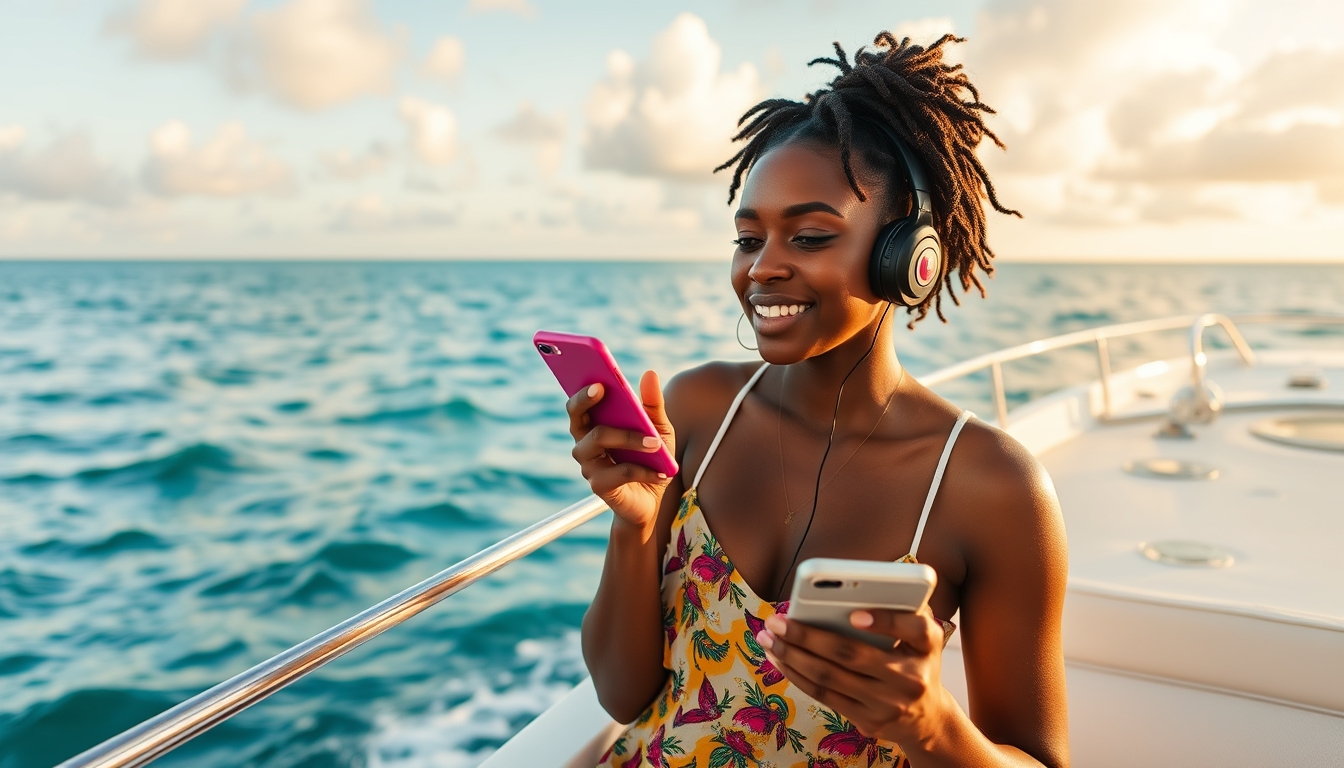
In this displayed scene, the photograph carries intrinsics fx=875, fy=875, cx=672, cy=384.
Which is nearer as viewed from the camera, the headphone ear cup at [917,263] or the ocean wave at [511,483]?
the headphone ear cup at [917,263]

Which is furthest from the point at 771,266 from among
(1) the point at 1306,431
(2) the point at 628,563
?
(1) the point at 1306,431

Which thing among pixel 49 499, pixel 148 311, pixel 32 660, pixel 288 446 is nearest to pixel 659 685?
pixel 32 660

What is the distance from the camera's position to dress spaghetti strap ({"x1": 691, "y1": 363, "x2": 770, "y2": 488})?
145 cm

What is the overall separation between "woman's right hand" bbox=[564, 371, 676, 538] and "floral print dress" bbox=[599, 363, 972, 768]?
0.18 metres

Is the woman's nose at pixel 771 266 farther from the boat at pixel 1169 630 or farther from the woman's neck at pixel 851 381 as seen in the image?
the boat at pixel 1169 630

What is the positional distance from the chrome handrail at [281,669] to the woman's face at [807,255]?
1.78ft

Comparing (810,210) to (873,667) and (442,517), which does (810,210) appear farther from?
(442,517)

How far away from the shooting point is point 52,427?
37.0 ft

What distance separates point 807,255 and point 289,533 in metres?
7.21

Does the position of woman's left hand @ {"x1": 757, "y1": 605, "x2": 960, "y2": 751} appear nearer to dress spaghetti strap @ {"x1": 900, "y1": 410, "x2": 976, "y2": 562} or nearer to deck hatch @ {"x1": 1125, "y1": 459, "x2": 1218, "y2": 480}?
dress spaghetti strap @ {"x1": 900, "y1": 410, "x2": 976, "y2": 562}

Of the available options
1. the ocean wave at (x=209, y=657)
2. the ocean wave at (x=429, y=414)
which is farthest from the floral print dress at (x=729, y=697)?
the ocean wave at (x=429, y=414)

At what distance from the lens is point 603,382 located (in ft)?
3.55

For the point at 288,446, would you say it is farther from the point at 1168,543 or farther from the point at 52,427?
the point at 1168,543

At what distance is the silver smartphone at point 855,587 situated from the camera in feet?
2.49
